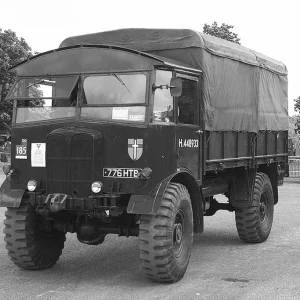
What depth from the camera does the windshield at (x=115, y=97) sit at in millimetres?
7883

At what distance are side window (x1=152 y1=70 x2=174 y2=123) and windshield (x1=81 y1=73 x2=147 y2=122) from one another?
178mm

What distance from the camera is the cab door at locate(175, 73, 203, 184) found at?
834cm

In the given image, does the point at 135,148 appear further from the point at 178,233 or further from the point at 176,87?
the point at 178,233

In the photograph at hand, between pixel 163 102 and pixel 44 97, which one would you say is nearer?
pixel 163 102

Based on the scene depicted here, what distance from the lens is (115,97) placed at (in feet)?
26.2

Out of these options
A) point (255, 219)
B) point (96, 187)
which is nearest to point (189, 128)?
point (96, 187)

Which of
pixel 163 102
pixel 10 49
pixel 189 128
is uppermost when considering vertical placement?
pixel 10 49

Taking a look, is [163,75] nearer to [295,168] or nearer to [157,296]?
[157,296]

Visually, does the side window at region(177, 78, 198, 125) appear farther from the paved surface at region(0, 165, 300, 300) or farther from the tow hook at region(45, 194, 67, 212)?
the paved surface at region(0, 165, 300, 300)

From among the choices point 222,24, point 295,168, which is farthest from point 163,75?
point 222,24

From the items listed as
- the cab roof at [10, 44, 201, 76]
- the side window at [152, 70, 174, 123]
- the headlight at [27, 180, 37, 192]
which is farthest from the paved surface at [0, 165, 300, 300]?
the cab roof at [10, 44, 201, 76]

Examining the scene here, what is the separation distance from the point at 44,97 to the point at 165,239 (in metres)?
2.41

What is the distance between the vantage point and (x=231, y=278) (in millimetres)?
8250

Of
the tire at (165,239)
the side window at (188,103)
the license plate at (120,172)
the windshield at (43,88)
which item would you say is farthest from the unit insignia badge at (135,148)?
the windshield at (43,88)
